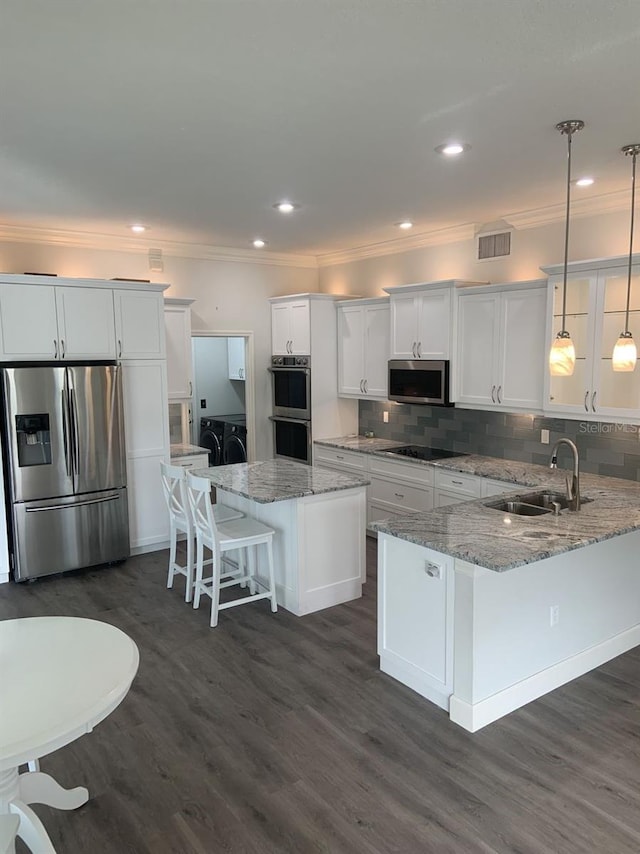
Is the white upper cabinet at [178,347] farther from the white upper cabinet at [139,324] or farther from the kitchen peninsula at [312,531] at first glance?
the kitchen peninsula at [312,531]

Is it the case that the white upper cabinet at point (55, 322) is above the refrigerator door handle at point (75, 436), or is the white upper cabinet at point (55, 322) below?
above

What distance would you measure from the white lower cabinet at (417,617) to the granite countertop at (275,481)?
0.88m

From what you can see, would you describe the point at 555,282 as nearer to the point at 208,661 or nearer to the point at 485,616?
the point at 485,616

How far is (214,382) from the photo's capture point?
8297mm

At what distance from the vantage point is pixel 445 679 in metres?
2.93

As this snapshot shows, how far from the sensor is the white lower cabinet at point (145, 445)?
17.0 feet

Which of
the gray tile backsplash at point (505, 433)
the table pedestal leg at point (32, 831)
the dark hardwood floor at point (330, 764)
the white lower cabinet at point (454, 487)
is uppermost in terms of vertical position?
the gray tile backsplash at point (505, 433)

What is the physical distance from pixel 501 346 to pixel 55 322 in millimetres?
3526

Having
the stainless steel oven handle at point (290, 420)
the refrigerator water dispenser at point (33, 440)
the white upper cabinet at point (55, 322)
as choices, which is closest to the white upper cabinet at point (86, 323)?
the white upper cabinet at point (55, 322)

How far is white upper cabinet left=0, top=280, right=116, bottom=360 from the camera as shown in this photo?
4543 mm

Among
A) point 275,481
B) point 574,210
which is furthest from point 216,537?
point 574,210

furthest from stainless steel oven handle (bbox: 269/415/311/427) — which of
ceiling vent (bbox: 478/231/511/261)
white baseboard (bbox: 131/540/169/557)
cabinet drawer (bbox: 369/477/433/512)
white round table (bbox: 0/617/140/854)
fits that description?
white round table (bbox: 0/617/140/854)

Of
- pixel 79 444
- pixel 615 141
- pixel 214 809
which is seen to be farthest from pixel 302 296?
pixel 214 809

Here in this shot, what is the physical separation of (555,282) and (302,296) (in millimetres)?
2738
